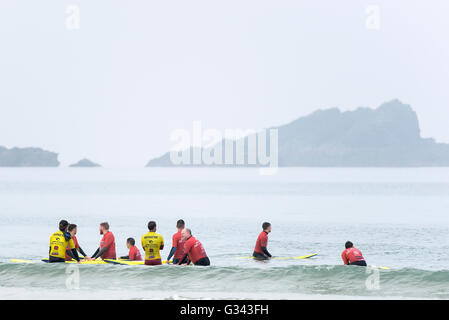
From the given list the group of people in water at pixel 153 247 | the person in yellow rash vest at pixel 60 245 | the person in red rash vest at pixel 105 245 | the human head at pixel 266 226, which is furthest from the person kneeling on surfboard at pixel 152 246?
the human head at pixel 266 226

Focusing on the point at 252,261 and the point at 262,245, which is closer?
the point at 262,245

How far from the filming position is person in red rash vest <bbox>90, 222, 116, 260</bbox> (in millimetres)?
21953

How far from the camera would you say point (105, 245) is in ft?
73.3

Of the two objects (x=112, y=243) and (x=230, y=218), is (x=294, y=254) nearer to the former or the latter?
(x=112, y=243)

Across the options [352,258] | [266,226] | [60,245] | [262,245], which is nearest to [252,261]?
[262,245]

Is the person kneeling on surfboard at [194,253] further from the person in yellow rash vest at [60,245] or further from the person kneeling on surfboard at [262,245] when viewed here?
the person kneeling on surfboard at [262,245]

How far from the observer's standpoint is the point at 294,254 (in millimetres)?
37719

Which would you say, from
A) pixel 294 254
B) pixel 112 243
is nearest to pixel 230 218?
pixel 294 254

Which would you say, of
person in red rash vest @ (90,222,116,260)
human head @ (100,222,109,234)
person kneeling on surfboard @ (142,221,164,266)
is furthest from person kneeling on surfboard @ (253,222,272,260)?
human head @ (100,222,109,234)

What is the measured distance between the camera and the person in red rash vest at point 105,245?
22.0m

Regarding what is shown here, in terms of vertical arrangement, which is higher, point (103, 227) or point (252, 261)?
point (103, 227)

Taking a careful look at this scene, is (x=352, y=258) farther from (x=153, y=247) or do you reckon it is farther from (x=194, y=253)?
(x=153, y=247)

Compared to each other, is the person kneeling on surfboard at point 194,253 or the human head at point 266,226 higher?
the human head at point 266,226

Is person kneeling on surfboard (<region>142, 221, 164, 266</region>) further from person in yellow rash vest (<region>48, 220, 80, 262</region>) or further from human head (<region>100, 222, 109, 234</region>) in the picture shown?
person in yellow rash vest (<region>48, 220, 80, 262</region>)
